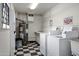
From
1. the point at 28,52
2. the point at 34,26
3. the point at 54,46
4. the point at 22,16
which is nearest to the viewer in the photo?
the point at 54,46

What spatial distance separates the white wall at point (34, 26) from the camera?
26.7ft

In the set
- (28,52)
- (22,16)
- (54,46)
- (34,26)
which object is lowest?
(28,52)

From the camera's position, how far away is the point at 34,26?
827 centimetres

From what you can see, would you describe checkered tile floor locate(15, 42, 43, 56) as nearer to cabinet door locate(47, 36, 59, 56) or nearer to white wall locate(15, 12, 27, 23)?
cabinet door locate(47, 36, 59, 56)

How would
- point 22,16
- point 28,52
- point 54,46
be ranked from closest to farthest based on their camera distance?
point 54,46 < point 28,52 < point 22,16

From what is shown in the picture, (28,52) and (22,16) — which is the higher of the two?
(22,16)

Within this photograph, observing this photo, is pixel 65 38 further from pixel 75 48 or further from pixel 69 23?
pixel 69 23

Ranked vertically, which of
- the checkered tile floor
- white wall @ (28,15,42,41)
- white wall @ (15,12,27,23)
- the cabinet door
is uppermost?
white wall @ (15,12,27,23)

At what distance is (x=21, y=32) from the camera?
7.13 metres

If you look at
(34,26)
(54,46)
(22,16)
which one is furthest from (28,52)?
(22,16)

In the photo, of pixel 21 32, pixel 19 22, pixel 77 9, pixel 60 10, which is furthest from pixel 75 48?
pixel 19 22

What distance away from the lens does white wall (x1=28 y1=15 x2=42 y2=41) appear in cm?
813

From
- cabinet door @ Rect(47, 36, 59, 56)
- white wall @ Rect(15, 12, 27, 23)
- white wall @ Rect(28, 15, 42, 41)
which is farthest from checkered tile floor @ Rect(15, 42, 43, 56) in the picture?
white wall @ Rect(15, 12, 27, 23)

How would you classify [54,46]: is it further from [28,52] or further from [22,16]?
[22,16]
